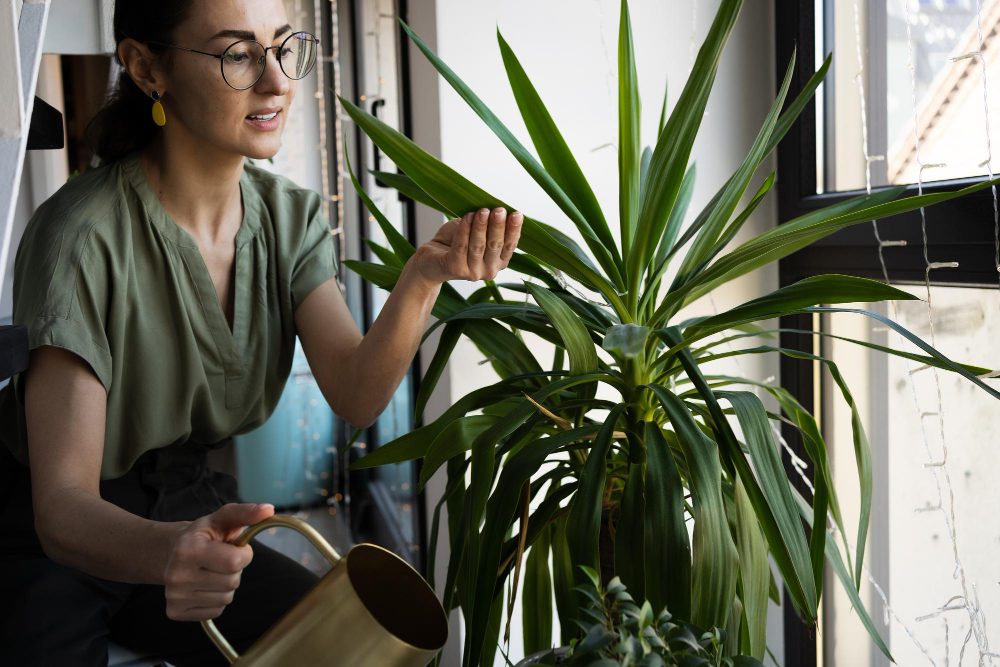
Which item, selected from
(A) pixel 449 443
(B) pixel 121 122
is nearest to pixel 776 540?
(A) pixel 449 443

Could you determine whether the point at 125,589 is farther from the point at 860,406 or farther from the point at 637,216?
the point at 860,406

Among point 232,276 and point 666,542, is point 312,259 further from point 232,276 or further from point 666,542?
point 666,542

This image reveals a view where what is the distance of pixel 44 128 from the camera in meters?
1.18

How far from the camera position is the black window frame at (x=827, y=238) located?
135cm

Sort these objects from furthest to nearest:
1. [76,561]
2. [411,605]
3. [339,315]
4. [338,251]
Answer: [338,251], [339,315], [76,561], [411,605]

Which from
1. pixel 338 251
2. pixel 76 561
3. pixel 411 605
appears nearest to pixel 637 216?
pixel 411 605

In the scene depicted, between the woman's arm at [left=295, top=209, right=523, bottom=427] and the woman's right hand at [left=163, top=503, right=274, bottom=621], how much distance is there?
46cm

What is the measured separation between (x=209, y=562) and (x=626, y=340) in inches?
18.4

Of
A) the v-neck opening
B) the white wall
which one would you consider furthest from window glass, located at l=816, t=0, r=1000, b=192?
the v-neck opening

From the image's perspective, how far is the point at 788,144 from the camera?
182 cm

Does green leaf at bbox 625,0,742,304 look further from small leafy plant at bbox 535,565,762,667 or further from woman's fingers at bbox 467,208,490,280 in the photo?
small leafy plant at bbox 535,565,762,667

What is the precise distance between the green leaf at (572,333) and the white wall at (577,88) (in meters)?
0.68

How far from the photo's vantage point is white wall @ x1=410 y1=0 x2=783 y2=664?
1746 mm

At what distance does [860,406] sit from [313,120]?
2.52 metres
